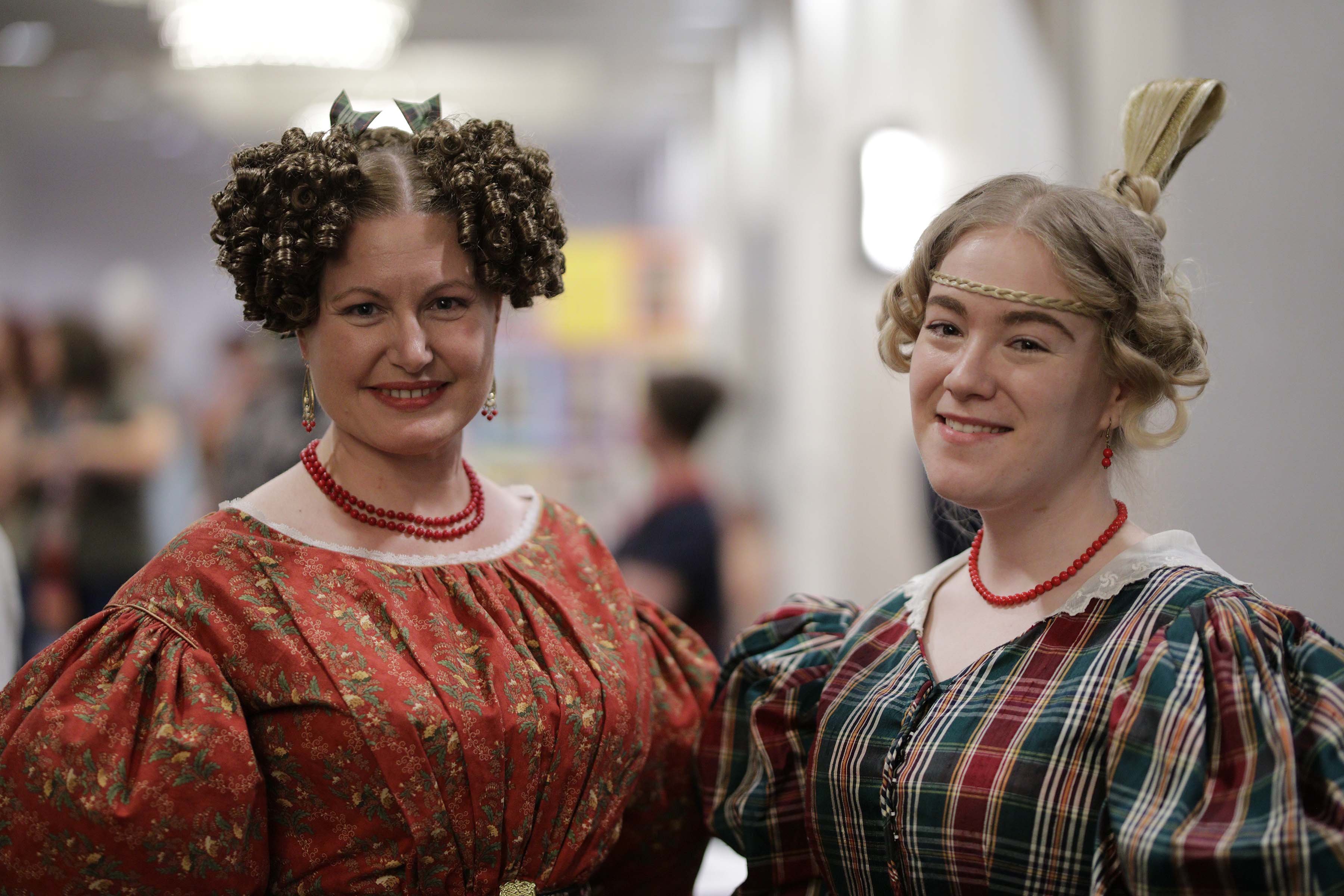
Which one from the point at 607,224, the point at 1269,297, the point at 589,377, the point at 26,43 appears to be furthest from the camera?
the point at 607,224

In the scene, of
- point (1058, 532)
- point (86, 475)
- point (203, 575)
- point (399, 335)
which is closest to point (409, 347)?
point (399, 335)

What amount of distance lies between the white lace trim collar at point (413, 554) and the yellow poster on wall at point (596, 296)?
404 cm

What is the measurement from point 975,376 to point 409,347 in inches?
28.6

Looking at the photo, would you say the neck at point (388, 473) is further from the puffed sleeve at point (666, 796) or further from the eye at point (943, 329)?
the eye at point (943, 329)

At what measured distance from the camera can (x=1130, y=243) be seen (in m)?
1.53

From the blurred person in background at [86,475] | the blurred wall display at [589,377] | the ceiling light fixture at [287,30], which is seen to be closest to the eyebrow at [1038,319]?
the blurred person in background at [86,475]

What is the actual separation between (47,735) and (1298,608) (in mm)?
2257

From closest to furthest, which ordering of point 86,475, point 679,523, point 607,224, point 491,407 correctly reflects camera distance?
1. point 491,407
2. point 679,523
3. point 86,475
4. point 607,224

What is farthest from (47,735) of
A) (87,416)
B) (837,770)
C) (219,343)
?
(219,343)

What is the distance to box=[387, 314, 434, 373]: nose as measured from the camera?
157cm

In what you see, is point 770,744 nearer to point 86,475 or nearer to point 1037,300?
point 1037,300

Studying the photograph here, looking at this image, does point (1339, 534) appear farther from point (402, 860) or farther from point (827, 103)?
point (827, 103)

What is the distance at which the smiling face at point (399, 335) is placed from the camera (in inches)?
62.1

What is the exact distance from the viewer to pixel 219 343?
5.96m
